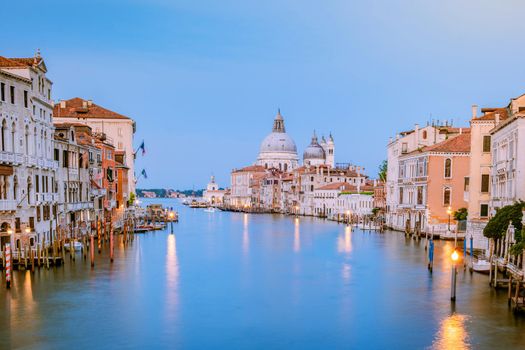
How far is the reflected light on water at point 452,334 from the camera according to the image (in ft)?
38.9

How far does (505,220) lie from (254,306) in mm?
7993

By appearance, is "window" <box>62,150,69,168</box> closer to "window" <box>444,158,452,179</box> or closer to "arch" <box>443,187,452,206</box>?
"window" <box>444,158,452,179</box>

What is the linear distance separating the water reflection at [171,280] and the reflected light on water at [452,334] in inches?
241

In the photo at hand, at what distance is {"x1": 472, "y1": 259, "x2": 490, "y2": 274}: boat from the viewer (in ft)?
63.2

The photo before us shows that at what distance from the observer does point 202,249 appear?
100 ft

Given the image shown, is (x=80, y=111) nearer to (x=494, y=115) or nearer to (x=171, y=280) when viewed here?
(x=171, y=280)

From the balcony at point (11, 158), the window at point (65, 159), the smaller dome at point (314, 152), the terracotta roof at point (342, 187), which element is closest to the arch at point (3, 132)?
the balcony at point (11, 158)

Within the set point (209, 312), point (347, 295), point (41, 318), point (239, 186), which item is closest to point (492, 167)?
point (347, 295)

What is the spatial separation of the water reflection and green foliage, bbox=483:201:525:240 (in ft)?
31.4

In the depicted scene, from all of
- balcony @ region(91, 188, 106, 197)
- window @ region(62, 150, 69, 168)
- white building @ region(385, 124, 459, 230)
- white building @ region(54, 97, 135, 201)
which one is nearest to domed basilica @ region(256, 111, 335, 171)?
white building @ region(54, 97, 135, 201)

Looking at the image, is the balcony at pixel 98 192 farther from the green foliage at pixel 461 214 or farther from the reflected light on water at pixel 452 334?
the reflected light on water at pixel 452 334

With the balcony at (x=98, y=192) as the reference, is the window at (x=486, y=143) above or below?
above

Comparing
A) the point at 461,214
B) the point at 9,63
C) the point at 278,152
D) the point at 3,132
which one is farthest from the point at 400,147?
the point at 278,152

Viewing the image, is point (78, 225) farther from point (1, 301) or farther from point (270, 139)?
point (270, 139)
